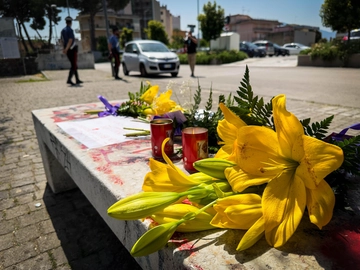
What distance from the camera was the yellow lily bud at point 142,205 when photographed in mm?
814

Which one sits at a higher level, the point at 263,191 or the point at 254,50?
the point at 254,50

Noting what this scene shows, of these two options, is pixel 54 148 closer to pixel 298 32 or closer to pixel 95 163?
pixel 95 163

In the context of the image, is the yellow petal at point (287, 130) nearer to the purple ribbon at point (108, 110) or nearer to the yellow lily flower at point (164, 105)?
the yellow lily flower at point (164, 105)

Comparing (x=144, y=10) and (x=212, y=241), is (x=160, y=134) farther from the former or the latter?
(x=144, y=10)

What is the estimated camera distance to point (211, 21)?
25984mm

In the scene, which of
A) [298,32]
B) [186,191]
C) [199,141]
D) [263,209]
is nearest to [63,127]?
[199,141]

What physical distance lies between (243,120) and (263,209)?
34 centimetres

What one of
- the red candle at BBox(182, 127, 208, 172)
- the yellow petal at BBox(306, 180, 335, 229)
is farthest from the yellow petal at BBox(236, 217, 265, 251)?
the red candle at BBox(182, 127, 208, 172)

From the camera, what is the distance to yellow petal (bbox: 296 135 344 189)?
0.68m

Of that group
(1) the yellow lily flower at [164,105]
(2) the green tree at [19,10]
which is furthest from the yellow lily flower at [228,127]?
(2) the green tree at [19,10]

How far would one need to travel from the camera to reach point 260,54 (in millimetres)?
29328

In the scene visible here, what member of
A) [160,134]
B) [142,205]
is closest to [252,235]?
[142,205]

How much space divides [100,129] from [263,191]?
1.62 m

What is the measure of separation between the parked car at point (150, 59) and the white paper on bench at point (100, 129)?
1067cm
